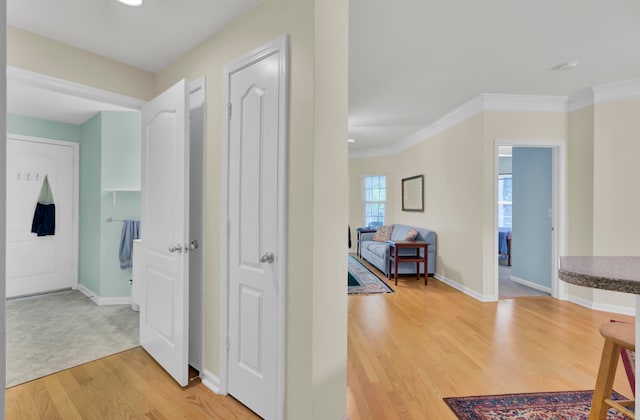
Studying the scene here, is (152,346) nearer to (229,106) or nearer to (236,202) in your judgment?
(236,202)

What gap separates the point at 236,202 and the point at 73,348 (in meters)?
2.06

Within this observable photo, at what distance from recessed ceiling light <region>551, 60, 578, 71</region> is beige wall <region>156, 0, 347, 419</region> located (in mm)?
2671

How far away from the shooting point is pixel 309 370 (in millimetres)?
1544

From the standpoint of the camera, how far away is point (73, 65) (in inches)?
92.2

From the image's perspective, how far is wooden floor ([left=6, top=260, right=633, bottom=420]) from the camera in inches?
73.8

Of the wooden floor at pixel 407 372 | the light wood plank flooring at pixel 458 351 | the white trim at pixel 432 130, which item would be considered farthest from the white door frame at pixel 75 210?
the white trim at pixel 432 130

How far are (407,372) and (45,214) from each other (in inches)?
185

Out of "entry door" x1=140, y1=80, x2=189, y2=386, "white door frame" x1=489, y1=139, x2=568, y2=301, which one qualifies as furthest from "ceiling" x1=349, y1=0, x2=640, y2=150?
"entry door" x1=140, y1=80, x2=189, y2=386

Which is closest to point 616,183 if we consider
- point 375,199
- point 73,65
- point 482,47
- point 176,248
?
point 482,47

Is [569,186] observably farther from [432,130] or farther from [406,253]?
[406,253]

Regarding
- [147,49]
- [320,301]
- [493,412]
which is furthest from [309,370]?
[147,49]

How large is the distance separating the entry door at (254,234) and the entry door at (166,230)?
324mm

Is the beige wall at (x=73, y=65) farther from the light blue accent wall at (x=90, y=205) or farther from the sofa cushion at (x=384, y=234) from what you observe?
the sofa cushion at (x=384, y=234)

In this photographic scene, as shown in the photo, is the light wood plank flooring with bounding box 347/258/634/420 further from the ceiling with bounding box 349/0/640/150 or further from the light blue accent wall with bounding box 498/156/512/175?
the light blue accent wall with bounding box 498/156/512/175
